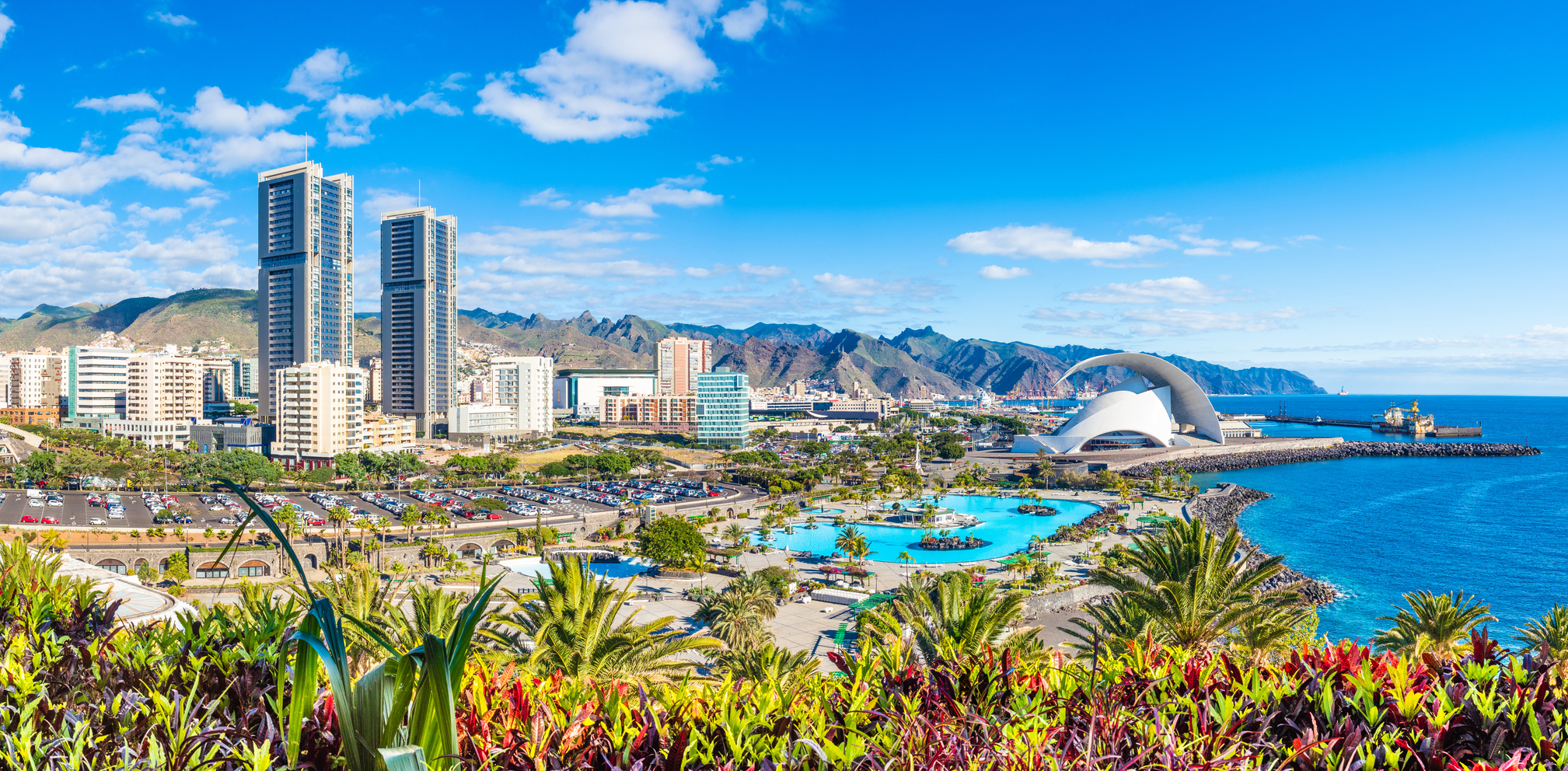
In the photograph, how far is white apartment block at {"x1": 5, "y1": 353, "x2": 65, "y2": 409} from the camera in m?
66.9

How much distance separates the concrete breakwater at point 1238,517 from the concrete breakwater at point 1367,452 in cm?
1300

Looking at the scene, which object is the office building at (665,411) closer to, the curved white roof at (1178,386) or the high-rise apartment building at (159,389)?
the curved white roof at (1178,386)

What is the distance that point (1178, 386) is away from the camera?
208 ft

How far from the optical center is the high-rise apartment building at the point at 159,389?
54031mm

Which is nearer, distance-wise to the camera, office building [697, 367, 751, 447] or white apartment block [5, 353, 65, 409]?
white apartment block [5, 353, 65, 409]

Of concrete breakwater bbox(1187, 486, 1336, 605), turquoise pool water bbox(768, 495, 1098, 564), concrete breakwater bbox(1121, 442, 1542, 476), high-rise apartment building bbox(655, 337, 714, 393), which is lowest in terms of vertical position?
turquoise pool water bbox(768, 495, 1098, 564)

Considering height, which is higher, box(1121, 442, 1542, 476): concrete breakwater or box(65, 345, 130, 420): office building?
box(65, 345, 130, 420): office building

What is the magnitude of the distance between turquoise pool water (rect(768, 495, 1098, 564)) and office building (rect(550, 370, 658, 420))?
248 feet

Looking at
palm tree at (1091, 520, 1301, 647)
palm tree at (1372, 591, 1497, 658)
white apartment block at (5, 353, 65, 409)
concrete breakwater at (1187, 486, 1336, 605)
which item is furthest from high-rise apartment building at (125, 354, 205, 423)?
palm tree at (1372, 591, 1497, 658)

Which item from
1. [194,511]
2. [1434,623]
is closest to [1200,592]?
Result: [1434,623]

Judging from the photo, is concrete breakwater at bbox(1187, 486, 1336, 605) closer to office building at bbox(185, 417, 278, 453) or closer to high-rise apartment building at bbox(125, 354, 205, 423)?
office building at bbox(185, 417, 278, 453)

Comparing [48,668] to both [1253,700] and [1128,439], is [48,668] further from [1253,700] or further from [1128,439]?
[1128,439]

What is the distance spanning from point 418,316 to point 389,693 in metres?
72.4

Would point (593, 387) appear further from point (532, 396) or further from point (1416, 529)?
point (1416, 529)
